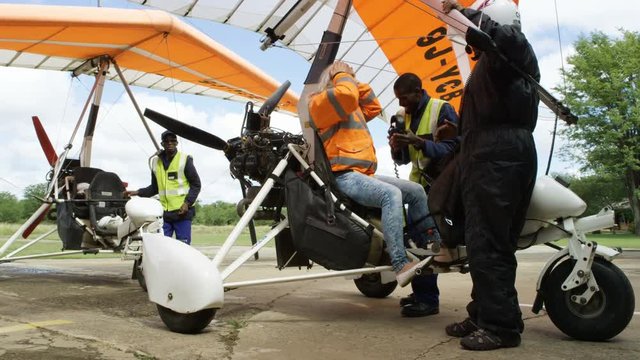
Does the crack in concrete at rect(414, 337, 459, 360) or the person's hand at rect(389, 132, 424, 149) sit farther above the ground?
the person's hand at rect(389, 132, 424, 149)

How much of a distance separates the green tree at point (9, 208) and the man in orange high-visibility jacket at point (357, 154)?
175 ft

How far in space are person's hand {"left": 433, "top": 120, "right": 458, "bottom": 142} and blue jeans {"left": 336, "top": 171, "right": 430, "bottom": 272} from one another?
43 cm

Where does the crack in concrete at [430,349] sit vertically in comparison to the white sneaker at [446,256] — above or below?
below

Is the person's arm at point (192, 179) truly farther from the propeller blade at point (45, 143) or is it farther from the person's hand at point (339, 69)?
the person's hand at point (339, 69)

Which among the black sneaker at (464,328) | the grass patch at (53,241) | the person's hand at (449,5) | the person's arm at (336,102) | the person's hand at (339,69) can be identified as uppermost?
the person's hand at (449,5)

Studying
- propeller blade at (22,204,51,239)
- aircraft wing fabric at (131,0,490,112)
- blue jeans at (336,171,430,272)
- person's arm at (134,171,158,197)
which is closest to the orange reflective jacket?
blue jeans at (336,171,430,272)

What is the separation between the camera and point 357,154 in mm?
3885

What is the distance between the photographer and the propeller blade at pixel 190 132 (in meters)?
4.25

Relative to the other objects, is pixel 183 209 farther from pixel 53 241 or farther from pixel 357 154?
pixel 53 241

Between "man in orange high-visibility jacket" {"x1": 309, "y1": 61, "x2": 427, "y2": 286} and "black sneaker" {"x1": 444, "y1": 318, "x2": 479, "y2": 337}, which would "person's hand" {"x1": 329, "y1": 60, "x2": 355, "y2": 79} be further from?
"black sneaker" {"x1": 444, "y1": 318, "x2": 479, "y2": 337}

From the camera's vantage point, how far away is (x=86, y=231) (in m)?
7.00

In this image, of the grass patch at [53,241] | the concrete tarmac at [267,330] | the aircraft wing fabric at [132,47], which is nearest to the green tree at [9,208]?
the grass patch at [53,241]

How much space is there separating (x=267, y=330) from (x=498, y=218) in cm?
170

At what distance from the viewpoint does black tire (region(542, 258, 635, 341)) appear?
10.1 feet
